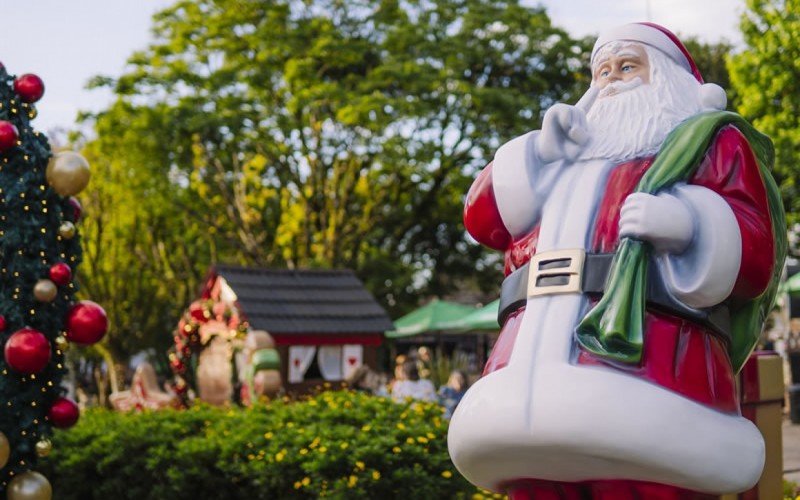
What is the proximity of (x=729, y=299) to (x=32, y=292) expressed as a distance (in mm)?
3879

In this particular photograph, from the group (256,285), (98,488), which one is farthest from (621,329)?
(256,285)

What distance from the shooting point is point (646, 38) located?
133 inches

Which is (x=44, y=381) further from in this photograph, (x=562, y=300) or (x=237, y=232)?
(x=237, y=232)

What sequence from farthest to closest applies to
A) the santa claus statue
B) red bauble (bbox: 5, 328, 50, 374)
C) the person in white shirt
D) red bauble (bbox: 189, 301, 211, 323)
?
red bauble (bbox: 189, 301, 211, 323), the person in white shirt, red bauble (bbox: 5, 328, 50, 374), the santa claus statue

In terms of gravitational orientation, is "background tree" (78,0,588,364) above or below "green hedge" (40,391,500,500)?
above

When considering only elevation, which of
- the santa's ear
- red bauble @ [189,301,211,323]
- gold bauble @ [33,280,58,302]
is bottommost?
red bauble @ [189,301,211,323]

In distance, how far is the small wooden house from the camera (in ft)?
35.5

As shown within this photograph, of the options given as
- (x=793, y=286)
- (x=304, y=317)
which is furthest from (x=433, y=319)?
(x=793, y=286)

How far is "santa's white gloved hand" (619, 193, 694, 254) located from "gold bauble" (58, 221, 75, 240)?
148 inches

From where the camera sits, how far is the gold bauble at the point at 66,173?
5605mm

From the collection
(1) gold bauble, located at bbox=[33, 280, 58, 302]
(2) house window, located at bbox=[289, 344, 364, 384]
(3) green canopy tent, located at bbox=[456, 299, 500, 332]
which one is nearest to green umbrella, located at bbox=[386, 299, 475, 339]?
(3) green canopy tent, located at bbox=[456, 299, 500, 332]

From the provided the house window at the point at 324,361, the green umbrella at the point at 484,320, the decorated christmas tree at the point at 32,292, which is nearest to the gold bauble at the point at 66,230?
the decorated christmas tree at the point at 32,292

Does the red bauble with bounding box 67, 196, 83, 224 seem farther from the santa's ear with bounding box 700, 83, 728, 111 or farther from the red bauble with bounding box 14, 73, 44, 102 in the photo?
the santa's ear with bounding box 700, 83, 728, 111

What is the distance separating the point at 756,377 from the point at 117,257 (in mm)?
17035
